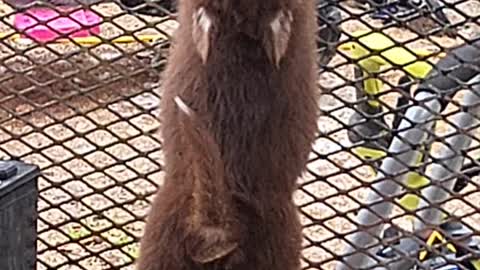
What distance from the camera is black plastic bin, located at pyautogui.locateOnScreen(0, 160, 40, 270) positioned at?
1503mm

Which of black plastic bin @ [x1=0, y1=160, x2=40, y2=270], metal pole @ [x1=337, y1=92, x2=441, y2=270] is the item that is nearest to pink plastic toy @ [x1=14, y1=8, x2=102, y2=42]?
black plastic bin @ [x1=0, y1=160, x2=40, y2=270]

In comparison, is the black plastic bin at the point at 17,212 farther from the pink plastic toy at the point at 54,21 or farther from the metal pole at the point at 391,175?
the metal pole at the point at 391,175

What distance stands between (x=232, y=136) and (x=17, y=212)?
0.49 m

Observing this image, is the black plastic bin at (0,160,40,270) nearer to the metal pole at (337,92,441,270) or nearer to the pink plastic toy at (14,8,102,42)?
the pink plastic toy at (14,8,102,42)

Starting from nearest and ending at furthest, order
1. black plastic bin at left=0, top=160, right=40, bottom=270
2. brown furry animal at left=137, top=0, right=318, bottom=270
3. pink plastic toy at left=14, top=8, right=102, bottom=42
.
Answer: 1. brown furry animal at left=137, top=0, right=318, bottom=270
2. black plastic bin at left=0, top=160, right=40, bottom=270
3. pink plastic toy at left=14, top=8, right=102, bottom=42

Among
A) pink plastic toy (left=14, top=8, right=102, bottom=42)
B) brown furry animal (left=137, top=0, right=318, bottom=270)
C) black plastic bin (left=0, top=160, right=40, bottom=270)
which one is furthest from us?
pink plastic toy (left=14, top=8, right=102, bottom=42)

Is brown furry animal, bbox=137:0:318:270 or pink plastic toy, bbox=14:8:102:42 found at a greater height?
brown furry animal, bbox=137:0:318:270

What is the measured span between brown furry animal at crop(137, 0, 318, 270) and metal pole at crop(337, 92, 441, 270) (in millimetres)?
468

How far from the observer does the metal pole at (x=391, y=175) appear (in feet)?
5.46

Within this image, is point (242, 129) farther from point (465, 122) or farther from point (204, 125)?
point (465, 122)

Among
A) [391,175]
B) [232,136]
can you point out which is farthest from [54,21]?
[232,136]

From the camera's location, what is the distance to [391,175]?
167 cm

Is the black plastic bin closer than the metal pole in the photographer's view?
Yes

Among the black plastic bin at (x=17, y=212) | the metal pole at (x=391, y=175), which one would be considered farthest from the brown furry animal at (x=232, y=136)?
the metal pole at (x=391, y=175)
